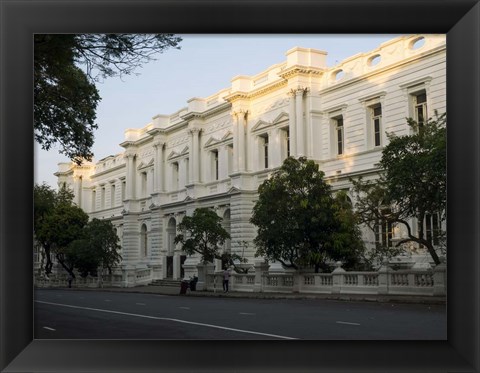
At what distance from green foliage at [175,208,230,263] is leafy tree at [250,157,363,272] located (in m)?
3.41

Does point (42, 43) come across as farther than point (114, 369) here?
Yes

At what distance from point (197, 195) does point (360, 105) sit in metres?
7.91

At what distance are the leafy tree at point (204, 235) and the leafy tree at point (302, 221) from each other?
10.9ft

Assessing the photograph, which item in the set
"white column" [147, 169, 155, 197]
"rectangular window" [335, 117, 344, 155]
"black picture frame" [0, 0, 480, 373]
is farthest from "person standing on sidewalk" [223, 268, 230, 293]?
"black picture frame" [0, 0, 480, 373]

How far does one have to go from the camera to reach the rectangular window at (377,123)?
2772cm

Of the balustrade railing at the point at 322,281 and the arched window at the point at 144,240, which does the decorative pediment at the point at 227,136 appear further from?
the arched window at the point at 144,240

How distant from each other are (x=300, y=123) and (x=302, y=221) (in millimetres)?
6555

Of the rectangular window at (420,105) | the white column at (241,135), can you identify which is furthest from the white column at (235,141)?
the rectangular window at (420,105)

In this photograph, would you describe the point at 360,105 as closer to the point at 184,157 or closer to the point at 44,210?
the point at 184,157

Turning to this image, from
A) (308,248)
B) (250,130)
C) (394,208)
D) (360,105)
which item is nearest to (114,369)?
(394,208)

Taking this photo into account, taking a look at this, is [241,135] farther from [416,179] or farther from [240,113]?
[416,179]

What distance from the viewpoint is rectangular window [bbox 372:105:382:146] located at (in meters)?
27.7

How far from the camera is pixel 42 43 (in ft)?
36.5
